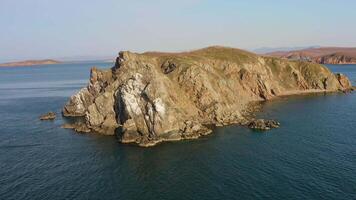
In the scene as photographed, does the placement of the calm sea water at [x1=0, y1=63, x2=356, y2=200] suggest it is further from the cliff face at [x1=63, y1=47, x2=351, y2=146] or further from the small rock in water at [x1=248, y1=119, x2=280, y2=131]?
the cliff face at [x1=63, y1=47, x2=351, y2=146]

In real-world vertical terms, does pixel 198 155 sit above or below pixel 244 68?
below

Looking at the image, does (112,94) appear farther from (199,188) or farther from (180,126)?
(199,188)

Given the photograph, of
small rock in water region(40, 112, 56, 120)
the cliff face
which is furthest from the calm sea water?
small rock in water region(40, 112, 56, 120)

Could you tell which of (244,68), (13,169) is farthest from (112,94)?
(244,68)

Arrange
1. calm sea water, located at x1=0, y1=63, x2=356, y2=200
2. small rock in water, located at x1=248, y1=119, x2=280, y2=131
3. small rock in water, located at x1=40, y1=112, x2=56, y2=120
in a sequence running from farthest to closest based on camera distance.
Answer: small rock in water, located at x1=40, y1=112, x2=56, y2=120
small rock in water, located at x1=248, y1=119, x2=280, y2=131
calm sea water, located at x1=0, y1=63, x2=356, y2=200

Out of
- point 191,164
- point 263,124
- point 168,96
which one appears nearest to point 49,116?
point 168,96

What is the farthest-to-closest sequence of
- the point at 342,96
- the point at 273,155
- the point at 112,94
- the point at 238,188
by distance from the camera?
the point at 342,96
the point at 112,94
the point at 273,155
the point at 238,188
